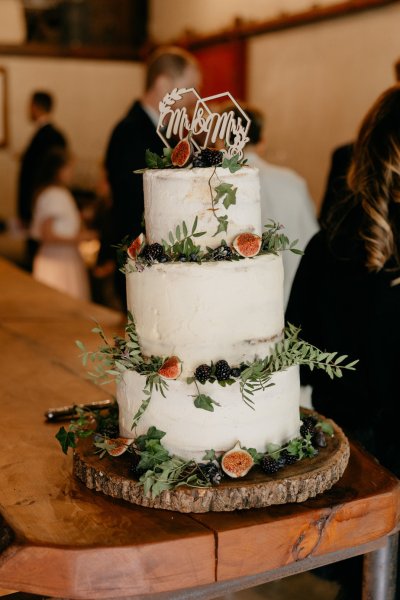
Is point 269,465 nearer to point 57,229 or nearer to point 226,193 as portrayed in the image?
point 226,193

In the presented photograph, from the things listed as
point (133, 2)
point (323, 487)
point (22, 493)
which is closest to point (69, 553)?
point (22, 493)

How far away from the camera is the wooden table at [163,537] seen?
1.39 metres

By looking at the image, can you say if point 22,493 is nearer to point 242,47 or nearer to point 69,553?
point 69,553

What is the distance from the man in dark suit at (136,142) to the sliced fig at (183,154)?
6.60 feet

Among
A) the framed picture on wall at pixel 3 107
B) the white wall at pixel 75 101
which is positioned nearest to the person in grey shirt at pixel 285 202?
the white wall at pixel 75 101

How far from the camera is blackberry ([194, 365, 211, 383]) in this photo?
1.53 m

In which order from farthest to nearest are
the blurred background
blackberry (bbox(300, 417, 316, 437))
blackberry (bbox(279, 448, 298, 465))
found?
the blurred background, blackberry (bbox(300, 417, 316, 437)), blackberry (bbox(279, 448, 298, 465))

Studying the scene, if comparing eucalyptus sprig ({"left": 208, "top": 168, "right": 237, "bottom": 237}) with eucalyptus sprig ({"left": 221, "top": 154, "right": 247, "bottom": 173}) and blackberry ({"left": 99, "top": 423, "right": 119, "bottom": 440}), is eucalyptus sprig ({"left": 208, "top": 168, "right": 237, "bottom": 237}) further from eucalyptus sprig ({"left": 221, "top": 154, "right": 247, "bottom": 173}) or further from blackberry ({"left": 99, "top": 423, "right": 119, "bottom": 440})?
blackberry ({"left": 99, "top": 423, "right": 119, "bottom": 440})

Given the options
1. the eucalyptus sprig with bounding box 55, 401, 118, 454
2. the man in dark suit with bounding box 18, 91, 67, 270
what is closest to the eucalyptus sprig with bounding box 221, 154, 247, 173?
the eucalyptus sprig with bounding box 55, 401, 118, 454

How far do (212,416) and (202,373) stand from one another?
0.31 ft

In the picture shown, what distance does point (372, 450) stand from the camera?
86.4 inches

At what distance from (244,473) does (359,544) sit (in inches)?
11.2

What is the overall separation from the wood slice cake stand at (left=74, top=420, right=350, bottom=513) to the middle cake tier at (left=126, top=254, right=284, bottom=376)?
9.0 inches

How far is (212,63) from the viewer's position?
8555mm
